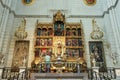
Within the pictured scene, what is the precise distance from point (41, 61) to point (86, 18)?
19.2ft

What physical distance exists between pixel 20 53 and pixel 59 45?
3087 millimetres

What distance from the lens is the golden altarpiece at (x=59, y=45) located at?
527 inches

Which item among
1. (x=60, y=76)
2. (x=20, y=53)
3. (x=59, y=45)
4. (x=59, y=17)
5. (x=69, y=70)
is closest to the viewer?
(x=60, y=76)

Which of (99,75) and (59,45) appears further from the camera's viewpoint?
(59,45)

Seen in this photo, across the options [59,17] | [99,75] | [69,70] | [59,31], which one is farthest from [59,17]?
[99,75]

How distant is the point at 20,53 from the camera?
1503 cm

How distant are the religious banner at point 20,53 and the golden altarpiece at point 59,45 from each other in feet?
2.63

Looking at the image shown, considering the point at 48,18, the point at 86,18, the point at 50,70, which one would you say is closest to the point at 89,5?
the point at 86,18

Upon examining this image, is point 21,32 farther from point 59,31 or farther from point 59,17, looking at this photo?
point 59,17

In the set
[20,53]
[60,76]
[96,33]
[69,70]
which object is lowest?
[60,76]

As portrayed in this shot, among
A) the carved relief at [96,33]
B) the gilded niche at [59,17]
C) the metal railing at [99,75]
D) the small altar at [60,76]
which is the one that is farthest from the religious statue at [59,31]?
the small altar at [60,76]

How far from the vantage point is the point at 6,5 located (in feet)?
51.5

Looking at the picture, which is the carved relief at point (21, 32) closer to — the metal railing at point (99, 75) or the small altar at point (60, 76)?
the small altar at point (60, 76)

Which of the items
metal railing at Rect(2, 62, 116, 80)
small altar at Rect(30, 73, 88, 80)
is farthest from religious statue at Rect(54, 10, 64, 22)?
small altar at Rect(30, 73, 88, 80)
